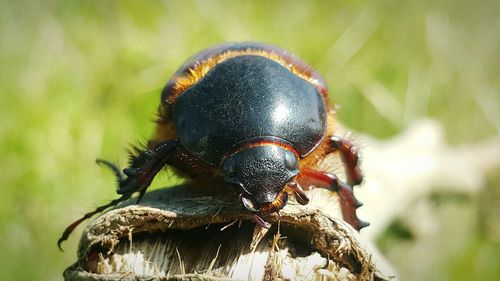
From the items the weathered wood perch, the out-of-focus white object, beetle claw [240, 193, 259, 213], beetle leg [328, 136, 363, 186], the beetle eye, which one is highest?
the out-of-focus white object

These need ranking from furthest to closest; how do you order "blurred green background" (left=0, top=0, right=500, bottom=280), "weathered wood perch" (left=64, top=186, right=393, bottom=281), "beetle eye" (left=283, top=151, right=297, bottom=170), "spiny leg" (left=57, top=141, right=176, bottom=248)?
"blurred green background" (left=0, top=0, right=500, bottom=280)
"spiny leg" (left=57, top=141, right=176, bottom=248)
"beetle eye" (left=283, top=151, right=297, bottom=170)
"weathered wood perch" (left=64, top=186, right=393, bottom=281)

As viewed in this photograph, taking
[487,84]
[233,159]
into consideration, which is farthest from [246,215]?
[487,84]

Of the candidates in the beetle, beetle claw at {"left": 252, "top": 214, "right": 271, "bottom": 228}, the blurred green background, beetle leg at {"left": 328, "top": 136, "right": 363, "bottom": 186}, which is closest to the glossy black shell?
the beetle

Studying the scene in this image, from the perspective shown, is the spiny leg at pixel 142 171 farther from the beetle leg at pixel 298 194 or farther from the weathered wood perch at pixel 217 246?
the beetle leg at pixel 298 194

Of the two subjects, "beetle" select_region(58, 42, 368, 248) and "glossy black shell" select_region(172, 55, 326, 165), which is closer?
"beetle" select_region(58, 42, 368, 248)

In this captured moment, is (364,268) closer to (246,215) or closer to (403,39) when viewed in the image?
(246,215)

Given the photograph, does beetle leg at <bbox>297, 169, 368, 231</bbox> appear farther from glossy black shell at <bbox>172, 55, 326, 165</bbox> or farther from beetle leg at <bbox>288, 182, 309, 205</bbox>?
beetle leg at <bbox>288, 182, 309, 205</bbox>

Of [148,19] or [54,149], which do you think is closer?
[54,149]
